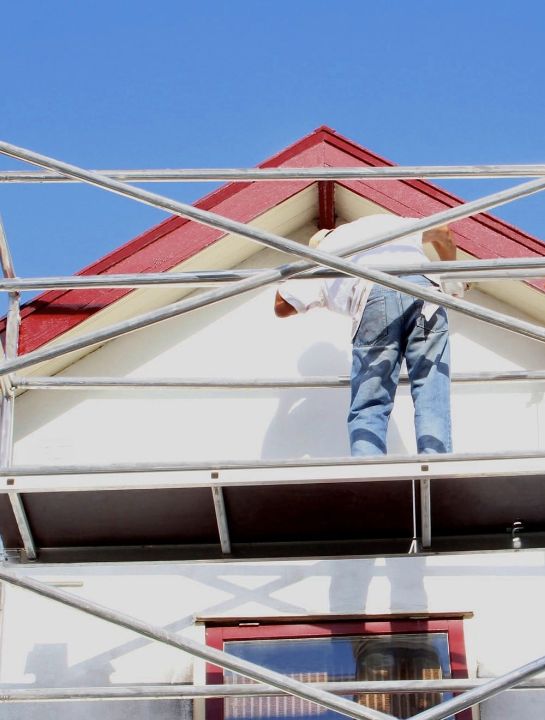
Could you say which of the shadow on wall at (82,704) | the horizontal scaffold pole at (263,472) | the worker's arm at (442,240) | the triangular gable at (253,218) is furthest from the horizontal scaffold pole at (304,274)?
the shadow on wall at (82,704)

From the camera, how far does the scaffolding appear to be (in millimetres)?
6828

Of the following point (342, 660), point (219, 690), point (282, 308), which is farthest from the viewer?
point (282, 308)

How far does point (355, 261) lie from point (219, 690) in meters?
2.62

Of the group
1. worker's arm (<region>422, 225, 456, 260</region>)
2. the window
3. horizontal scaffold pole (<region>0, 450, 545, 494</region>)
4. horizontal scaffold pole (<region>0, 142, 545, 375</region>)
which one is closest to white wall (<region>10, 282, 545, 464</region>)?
worker's arm (<region>422, 225, 456, 260</region>)

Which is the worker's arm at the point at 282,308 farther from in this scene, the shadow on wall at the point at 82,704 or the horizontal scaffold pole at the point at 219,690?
the horizontal scaffold pole at the point at 219,690

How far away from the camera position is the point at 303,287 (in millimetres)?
8727

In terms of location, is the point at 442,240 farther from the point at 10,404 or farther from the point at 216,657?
the point at 216,657

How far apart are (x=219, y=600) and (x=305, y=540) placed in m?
0.57

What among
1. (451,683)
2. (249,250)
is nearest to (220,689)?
(451,683)

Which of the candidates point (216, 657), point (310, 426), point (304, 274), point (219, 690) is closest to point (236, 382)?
point (310, 426)

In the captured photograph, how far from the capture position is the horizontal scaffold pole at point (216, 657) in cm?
647

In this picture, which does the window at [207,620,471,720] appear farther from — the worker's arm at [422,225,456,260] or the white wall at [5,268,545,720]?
the worker's arm at [422,225,456,260]

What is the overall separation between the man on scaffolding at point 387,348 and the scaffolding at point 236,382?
319 millimetres

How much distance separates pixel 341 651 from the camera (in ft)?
25.5
